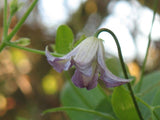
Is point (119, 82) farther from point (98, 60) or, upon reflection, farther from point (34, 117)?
point (34, 117)

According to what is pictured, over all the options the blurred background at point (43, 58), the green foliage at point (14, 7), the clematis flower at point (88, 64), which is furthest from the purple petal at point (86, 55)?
the blurred background at point (43, 58)

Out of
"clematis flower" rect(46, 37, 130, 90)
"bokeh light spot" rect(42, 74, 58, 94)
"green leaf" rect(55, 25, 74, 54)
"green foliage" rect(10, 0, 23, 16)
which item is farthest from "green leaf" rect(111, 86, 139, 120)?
"bokeh light spot" rect(42, 74, 58, 94)

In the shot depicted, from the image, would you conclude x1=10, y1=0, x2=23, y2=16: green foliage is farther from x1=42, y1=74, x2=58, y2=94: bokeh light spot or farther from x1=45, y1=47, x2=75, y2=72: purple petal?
x1=42, y1=74, x2=58, y2=94: bokeh light spot

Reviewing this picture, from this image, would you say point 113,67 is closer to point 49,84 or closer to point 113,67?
→ point 113,67

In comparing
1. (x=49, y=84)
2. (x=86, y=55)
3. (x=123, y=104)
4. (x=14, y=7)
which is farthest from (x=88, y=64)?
(x=49, y=84)

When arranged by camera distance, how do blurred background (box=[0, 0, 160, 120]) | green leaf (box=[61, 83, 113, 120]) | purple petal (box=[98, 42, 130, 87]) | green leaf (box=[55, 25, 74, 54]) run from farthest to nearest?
blurred background (box=[0, 0, 160, 120]) < green leaf (box=[61, 83, 113, 120]) < green leaf (box=[55, 25, 74, 54]) < purple petal (box=[98, 42, 130, 87])

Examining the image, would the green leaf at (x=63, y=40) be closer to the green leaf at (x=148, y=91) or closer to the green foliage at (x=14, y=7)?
the green foliage at (x=14, y=7)

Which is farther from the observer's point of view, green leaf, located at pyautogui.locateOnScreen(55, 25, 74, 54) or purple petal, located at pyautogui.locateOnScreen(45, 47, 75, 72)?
green leaf, located at pyautogui.locateOnScreen(55, 25, 74, 54)

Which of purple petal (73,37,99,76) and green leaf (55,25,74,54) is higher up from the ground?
green leaf (55,25,74,54)
